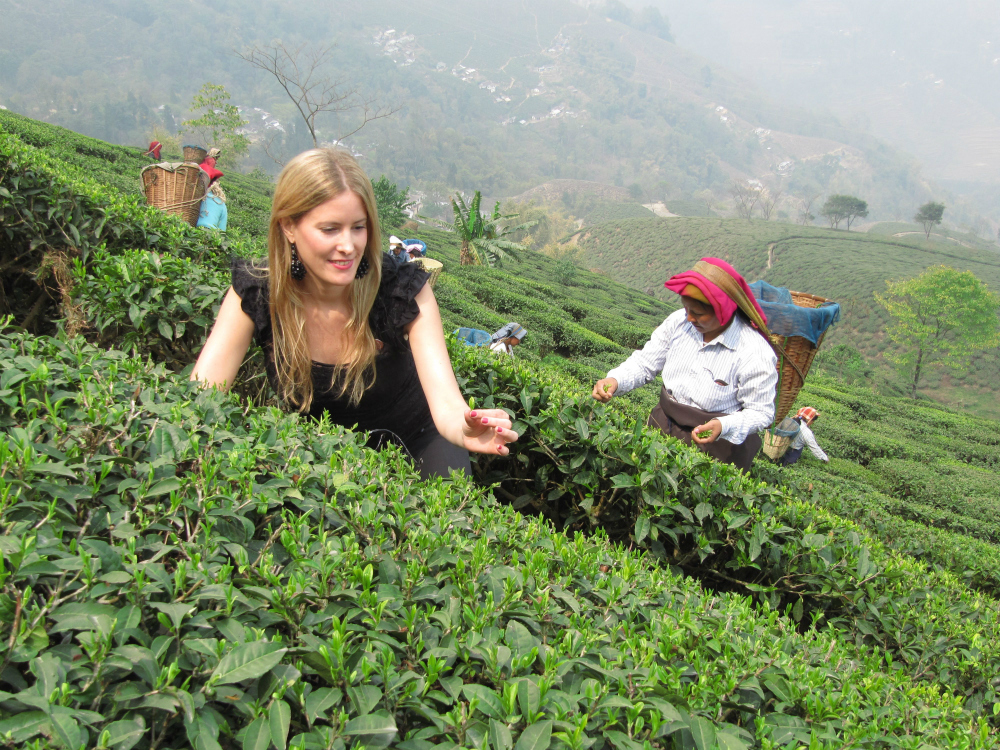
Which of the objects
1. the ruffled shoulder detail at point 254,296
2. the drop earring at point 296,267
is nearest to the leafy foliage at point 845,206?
the drop earring at point 296,267

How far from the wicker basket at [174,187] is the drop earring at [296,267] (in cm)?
546

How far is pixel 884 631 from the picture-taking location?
2293 mm

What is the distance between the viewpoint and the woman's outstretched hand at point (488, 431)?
72.4 inches

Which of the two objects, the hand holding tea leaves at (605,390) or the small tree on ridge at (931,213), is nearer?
the hand holding tea leaves at (605,390)

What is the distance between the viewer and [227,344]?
2.28 m

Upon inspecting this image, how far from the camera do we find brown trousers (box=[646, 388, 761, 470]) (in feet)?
11.7

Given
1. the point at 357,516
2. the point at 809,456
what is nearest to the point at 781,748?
the point at 357,516

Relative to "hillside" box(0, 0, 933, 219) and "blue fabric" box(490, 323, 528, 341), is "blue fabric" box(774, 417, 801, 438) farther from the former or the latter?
"hillside" box(0, 0, 933, 219)

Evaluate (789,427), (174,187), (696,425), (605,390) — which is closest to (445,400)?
(605,390)

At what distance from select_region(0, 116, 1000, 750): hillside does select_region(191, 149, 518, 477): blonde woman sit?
38 centimetres

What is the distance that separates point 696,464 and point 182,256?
123 inches

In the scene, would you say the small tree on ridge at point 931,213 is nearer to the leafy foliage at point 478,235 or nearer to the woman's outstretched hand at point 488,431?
the leafy foliage at point 478,235

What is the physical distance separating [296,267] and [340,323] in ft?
0.92

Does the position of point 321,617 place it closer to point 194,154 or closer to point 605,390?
point 605,390
